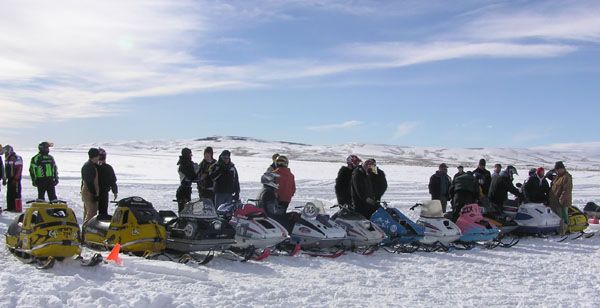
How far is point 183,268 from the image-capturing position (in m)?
7.66

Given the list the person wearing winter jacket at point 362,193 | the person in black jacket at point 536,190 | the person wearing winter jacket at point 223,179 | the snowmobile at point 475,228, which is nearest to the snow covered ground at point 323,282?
the snowmobile at point 475,228

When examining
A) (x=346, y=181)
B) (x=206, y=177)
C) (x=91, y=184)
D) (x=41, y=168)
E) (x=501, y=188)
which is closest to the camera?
(x=91, y=184)

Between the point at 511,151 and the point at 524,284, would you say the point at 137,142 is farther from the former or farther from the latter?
the point at 524,284

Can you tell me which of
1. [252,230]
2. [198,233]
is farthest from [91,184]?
[252,230]

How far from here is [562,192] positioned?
1348 centimetres

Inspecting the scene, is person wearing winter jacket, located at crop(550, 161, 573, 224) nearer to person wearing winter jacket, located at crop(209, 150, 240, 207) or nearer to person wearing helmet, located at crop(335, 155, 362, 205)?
person wearing helmet, located at crop(335, 155, 362, 205)

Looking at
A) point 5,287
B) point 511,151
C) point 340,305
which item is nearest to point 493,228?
point 340,305

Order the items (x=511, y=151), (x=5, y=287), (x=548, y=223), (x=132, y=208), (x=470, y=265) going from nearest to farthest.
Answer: (x=5, y=287) → (x=132, y=208) → (x=470, y=265) → (x=548, y=223) → (x=511, y=151)

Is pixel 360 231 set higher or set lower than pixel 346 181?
lower

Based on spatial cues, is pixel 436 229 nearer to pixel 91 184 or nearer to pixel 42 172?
pixel 91 184

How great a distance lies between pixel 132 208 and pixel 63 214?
1151 millimetres

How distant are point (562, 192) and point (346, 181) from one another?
493 centimetres

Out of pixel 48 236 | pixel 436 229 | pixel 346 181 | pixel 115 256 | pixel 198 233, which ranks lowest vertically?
pixel 436 229

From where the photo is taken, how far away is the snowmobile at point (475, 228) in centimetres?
1166
